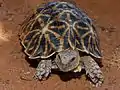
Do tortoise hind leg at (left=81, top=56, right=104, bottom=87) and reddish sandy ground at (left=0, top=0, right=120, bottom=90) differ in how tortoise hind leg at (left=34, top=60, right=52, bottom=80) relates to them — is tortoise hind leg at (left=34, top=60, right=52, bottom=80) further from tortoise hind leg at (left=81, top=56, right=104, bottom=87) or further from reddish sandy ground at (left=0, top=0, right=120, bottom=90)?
tortoise hind leg at (left=81, top=56, right=104, bottom=87)

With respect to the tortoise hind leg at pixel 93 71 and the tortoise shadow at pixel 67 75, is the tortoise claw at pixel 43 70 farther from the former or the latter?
the tortoise hind leg at pixel 93 71

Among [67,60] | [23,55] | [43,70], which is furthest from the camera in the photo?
[23,55]

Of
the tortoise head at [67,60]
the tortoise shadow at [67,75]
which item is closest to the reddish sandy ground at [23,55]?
the tortoise shadow at [67,75]

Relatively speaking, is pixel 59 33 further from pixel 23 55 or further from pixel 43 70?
pixel 23 55

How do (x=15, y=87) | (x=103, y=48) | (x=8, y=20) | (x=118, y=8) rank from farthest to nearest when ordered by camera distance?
(x=118, y=8) < (x=8, y=20) < (x=103, y=48) < (x=15, y=87)

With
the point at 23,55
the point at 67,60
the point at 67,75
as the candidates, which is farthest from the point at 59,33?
the point at 23,55

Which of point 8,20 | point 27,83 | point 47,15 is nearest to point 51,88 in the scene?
point 27,83

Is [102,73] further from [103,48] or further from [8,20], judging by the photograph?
[8,20]
